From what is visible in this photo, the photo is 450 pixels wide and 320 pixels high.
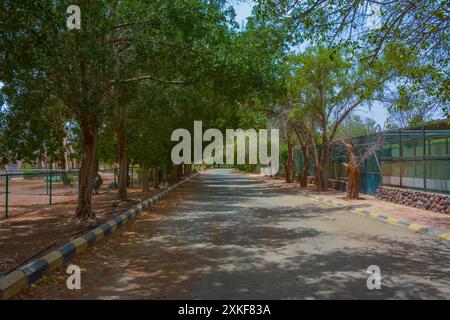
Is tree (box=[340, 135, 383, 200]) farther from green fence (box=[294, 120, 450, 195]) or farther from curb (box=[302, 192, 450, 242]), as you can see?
curb (box=[302, 192, 450, 242])

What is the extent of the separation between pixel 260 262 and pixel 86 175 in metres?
6.51

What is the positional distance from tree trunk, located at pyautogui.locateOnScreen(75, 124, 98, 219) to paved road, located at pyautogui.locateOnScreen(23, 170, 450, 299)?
1.30m

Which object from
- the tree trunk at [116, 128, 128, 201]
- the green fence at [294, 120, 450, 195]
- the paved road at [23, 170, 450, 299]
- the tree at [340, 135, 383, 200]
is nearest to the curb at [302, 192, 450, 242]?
the paved road at [23, 170, 450, 299]

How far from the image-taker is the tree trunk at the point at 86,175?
40.8 ft

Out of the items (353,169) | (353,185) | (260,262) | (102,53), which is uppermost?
(102,53)

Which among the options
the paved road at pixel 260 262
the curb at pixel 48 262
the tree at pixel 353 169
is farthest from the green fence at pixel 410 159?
the curb at pixel 48 262

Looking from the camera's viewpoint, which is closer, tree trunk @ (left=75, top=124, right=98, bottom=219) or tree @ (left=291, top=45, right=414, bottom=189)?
tree trunk @ (left=75, top=124, right=98, bottom=219)

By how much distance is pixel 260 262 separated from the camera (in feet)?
25.2

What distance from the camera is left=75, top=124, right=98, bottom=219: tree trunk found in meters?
12.4

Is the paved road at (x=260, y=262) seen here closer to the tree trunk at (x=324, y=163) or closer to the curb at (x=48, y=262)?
the curb at (x=48, y=262)

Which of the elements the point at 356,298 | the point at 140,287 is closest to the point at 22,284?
the point at 140,287

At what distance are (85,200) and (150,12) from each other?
5.00 m

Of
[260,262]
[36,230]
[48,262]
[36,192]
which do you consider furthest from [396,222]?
[36,192]

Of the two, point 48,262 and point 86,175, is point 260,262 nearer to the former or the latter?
point 48,262
